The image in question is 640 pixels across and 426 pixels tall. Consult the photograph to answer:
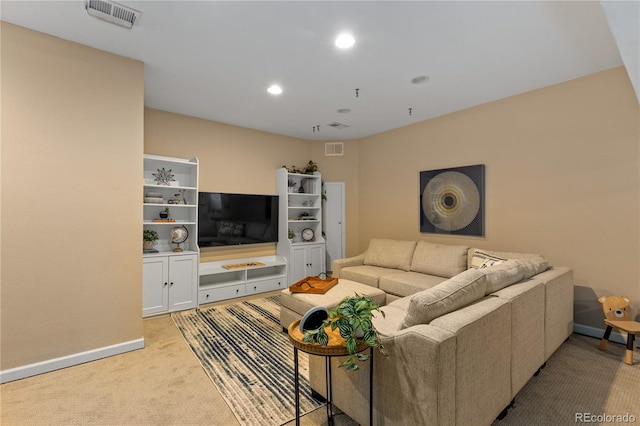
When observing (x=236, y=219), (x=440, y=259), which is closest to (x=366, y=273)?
(x=440, y=259)

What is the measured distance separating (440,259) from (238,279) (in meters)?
2.94

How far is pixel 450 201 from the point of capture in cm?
412

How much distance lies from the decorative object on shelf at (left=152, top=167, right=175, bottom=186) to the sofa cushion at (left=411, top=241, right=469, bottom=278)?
3541 mm

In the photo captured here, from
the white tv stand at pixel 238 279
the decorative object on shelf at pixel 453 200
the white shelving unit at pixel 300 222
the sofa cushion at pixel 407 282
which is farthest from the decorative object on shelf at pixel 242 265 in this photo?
the decorative object on shelf at pixel 453 200

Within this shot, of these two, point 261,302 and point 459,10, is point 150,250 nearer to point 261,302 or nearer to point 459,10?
point 261,302

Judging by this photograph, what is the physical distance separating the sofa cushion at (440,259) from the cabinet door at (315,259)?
175cm

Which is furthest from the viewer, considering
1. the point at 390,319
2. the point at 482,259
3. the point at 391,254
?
the point at 391,254

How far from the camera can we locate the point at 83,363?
250 centimetres

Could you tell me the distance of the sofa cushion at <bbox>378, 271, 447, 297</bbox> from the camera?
3.36 meters

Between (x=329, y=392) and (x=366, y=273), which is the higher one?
(x=366, y=273)

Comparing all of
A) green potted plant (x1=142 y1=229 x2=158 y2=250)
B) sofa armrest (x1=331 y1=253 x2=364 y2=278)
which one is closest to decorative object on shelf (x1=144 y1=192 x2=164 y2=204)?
green potted plant (x1=142 y1=229 x2=158 y2=250)

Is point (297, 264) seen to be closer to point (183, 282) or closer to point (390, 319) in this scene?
point (183, 282)

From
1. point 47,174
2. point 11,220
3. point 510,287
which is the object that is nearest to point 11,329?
point 11,220

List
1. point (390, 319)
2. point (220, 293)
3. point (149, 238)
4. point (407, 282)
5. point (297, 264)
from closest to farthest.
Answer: point (390, 319) → point (407, 282) → point (149, 238) → point (220, 293) → point (297, 264)
